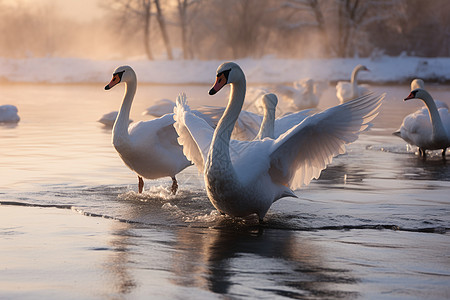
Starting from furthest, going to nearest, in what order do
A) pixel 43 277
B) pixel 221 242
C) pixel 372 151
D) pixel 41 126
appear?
pixel 41 126 → pixel 372 151 → pixel 221 242 → pixel 43 277

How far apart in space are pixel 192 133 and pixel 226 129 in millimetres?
970

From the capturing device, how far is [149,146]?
8133mm

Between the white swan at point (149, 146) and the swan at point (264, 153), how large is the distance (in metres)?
1.26

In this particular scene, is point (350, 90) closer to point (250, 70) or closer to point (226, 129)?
point (226, 129)

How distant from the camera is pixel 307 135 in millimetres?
6477

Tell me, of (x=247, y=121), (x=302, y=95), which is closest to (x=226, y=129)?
(x=247, y=121)

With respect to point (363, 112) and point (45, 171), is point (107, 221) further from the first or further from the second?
point (45, 171)

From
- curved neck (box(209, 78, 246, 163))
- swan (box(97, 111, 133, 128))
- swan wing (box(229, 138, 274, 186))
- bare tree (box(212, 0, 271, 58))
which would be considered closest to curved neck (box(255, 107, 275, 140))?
swan wing (box(229, 138, 274, 186))

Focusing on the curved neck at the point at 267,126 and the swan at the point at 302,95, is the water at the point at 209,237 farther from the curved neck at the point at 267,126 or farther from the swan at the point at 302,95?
the swan at the point at 302,95

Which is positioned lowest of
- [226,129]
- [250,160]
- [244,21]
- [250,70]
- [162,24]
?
[250,160]

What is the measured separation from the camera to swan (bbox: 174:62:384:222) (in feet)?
20.1

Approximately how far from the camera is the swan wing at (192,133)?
23.1 ft

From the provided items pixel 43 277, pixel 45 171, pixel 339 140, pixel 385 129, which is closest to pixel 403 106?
pixel 385 129

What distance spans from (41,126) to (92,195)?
27.0ft
